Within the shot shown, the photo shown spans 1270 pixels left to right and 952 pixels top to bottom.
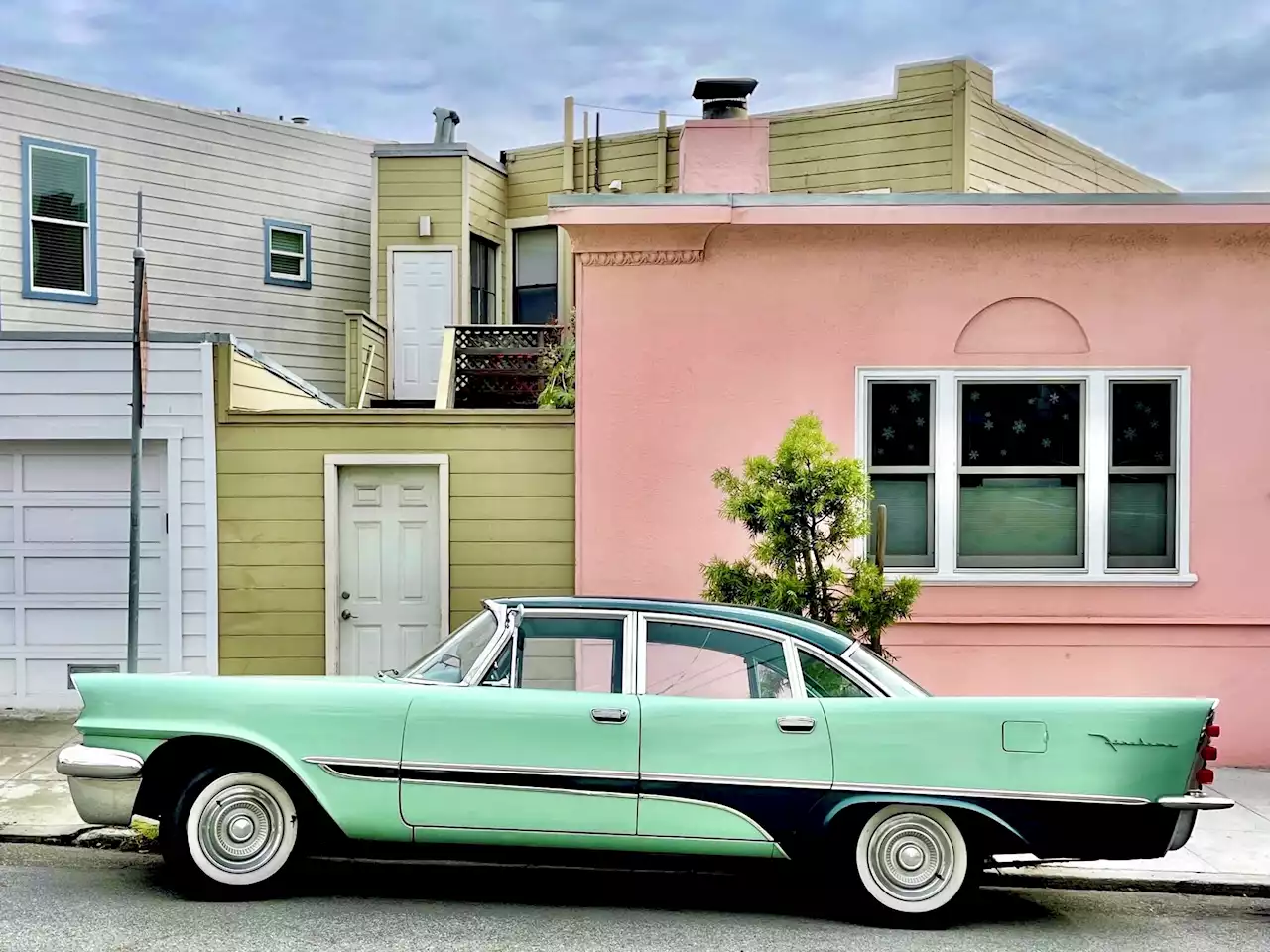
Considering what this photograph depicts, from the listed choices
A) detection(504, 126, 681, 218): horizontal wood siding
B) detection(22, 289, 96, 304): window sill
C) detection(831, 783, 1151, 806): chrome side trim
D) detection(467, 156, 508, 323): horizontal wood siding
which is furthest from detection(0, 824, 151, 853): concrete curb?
detection(504, 126, 681, 218): horizontal wood siding

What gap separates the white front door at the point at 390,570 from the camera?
9.05m

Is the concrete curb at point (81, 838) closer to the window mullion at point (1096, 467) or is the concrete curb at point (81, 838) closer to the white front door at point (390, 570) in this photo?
the white front door at point (390, 570)

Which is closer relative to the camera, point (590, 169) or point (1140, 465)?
point (1140, 465)

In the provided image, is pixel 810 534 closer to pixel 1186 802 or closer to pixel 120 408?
pixel 1186 802

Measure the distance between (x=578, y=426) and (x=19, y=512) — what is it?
14.9ft

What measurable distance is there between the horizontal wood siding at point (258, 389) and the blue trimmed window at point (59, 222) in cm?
397

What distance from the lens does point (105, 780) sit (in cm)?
518

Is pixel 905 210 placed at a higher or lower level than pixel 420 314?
lower

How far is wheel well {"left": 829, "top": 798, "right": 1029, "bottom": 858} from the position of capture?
503cm

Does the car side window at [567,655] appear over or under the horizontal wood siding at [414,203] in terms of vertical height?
under

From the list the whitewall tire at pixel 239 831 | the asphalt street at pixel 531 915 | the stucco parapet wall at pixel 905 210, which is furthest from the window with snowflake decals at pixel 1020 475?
the whitewall tire at pixel 239 831

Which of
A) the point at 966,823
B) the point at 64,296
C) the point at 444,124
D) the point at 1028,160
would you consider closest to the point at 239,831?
the point at 966,823

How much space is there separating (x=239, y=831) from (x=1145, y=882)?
456cm

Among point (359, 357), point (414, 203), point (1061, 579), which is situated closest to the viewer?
point (1061, 579)
